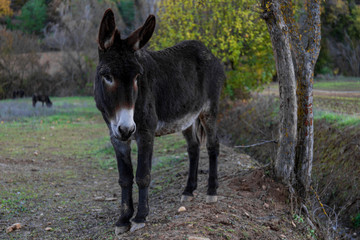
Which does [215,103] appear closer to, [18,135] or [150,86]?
[150,86]

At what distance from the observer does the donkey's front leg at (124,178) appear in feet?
14.1

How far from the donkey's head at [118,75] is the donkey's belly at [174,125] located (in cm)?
80

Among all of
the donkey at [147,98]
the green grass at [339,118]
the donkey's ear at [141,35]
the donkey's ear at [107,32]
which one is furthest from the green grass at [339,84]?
the donkey's ear at [107,32]

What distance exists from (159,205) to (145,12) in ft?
40.2

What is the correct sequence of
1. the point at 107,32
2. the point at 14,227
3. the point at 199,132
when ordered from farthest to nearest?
the point at 199,132 → the point at 14,227 → the point at 107,32

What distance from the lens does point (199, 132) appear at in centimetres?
573

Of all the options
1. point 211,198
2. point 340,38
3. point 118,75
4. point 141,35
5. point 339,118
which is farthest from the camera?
point 340,38

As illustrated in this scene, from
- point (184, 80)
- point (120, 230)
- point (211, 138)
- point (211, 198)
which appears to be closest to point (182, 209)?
point (211, 198)

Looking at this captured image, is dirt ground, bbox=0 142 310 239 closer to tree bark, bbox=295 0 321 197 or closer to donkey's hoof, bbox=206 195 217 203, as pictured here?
donkey's hoof, bbox=206 195 217 203

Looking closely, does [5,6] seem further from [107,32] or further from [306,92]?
[306,92]

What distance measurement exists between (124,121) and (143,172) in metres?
0.91

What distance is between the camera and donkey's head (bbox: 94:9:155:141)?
3.64 metres

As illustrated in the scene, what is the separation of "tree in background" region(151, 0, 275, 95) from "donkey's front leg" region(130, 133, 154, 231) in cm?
707

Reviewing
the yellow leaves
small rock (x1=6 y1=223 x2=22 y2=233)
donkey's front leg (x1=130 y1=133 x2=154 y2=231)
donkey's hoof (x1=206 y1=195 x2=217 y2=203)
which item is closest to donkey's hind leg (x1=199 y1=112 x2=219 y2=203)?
donkey's hoof (x1=206 y1=195 x2=217 y2=203)
